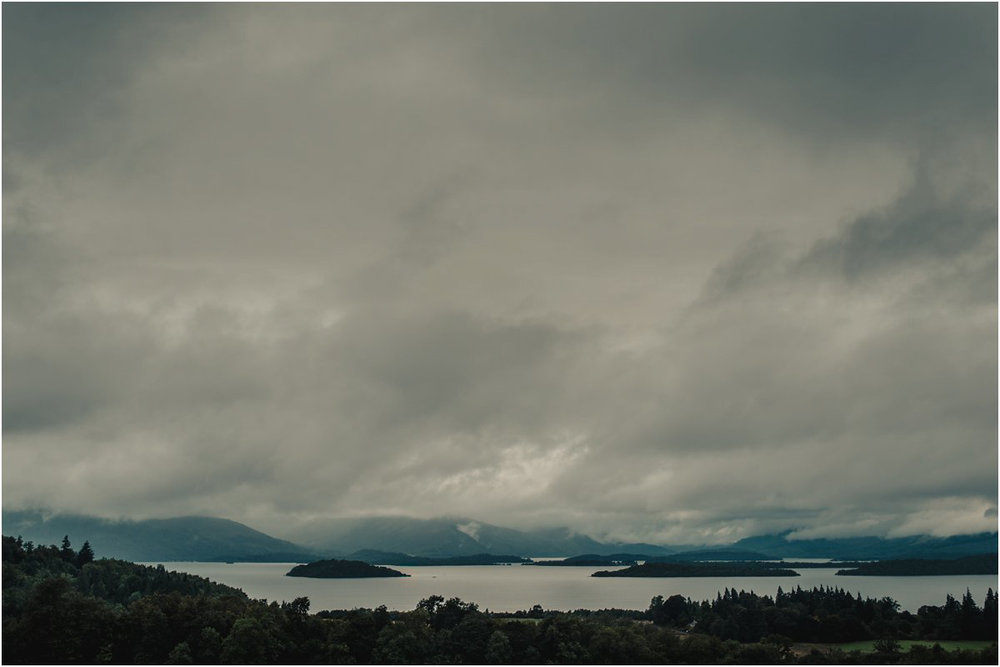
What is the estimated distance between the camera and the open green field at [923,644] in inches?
5684

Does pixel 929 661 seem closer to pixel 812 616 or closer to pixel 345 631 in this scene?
pixel 812 616

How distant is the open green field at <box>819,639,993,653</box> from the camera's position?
144375 millimetres

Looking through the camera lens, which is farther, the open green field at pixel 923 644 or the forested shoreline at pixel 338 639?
the open green field at pixel 923 644

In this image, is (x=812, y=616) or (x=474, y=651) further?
(x=812, y=616)

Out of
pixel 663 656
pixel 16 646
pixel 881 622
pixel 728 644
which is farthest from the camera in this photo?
pixel 881 622

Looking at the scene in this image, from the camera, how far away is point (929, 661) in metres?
133

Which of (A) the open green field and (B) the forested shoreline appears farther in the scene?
(A) the open green field

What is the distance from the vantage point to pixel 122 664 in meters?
134

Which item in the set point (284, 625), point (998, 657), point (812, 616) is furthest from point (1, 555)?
point (998, 657)

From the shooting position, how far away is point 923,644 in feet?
500

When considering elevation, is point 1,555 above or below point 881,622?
above

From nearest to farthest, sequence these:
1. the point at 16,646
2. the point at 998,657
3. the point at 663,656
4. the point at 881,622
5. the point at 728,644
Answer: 1. the point at 998,657
2. the point at 16,646
3. the point at 663,656
4. the point at 728,644
5. the point at 881,622

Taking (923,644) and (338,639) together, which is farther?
(923,644)

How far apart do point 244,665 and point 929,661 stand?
118 metres
